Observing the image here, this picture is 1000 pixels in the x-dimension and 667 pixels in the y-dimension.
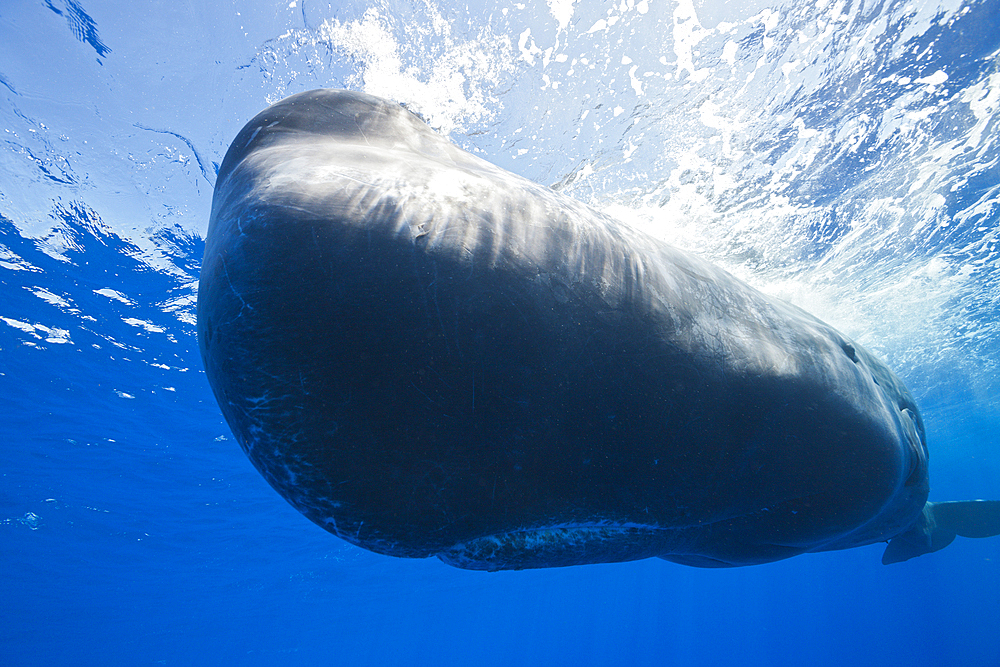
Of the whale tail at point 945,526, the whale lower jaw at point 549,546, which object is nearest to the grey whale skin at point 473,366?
the whale lower jaw at point 549,546

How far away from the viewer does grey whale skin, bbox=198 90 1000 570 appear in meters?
1.42

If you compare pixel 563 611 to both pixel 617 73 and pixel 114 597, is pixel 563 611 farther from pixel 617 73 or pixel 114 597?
pixel 617 73

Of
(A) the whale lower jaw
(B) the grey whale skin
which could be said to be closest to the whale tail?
(B) the grey whale skin

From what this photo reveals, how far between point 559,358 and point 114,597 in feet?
164

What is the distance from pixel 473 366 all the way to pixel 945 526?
7.86 meters

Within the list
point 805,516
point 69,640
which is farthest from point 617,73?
point 69,640

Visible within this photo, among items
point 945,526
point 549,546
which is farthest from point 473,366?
point 945,526

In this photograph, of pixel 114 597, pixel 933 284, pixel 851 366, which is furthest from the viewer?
pixel 114 597

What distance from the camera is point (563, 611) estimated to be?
9056 centimetres

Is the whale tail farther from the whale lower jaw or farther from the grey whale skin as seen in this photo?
the whale lower jaw

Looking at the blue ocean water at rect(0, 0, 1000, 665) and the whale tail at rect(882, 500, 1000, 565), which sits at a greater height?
the blue ocean water at rect(0, 0, 1000, 665)

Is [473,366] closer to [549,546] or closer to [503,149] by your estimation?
[549,546]

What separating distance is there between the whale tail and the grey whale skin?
5142 mm

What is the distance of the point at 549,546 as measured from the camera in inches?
72.6
